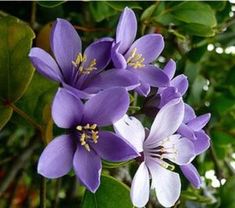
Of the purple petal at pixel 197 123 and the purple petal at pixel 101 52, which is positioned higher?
the purple petal at pixel 101 52

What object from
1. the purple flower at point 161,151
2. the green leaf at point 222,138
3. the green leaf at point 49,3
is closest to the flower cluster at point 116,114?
the purple flower at point 161,151

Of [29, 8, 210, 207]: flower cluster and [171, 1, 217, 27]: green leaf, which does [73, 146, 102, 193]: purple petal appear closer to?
[29, 8, 210, 207]: flower cluster

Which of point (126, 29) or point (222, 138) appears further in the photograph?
point (222, 138)

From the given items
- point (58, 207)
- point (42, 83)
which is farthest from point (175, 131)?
point (58, 207)

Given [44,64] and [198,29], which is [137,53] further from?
[198,29]

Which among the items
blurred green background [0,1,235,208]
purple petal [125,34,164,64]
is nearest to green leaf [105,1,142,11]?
blurred green background [0,1,235,208]

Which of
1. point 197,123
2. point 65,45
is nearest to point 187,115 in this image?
point 197,123

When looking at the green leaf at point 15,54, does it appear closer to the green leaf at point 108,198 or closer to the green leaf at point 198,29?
the green leaf at point 108,198
